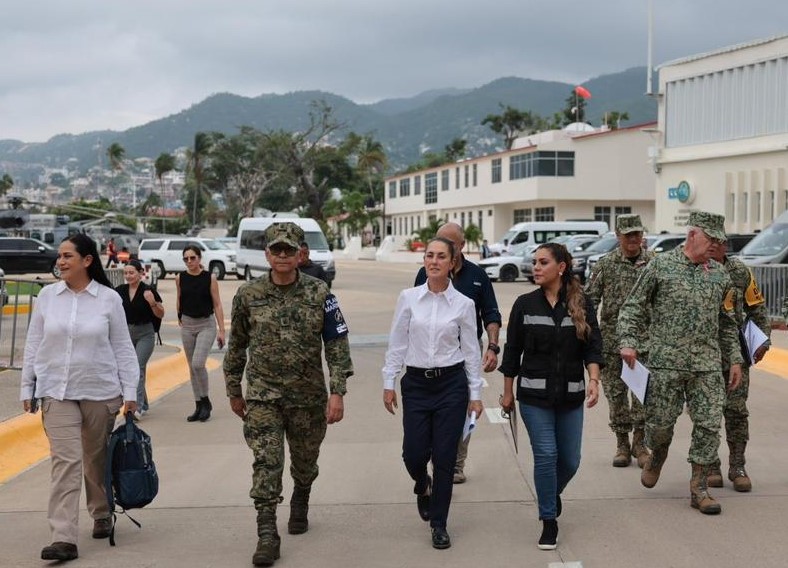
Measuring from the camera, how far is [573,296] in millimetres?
5891

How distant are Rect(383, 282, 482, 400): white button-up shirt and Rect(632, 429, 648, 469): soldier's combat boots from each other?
7.60 ft

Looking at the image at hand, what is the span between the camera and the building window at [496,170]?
229ft

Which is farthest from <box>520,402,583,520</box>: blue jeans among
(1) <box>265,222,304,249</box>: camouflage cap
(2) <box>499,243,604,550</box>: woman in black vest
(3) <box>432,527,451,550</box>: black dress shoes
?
(1) <box>265,222,304,249</box>: camouflage cap

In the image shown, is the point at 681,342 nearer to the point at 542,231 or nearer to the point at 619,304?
the point at 619,304

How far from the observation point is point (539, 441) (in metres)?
5.85

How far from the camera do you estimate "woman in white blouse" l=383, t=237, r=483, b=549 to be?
19.2 ft

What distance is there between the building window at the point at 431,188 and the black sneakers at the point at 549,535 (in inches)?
2995

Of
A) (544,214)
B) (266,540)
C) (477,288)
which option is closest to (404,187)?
(544,214)

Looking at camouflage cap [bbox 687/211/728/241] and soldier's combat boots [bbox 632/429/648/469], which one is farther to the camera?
soldier's combat boots [bbox 632/429/648/469]

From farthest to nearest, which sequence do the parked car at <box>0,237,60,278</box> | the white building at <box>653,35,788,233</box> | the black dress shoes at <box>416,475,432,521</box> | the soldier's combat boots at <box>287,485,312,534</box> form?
the white building at <box>653,35,788,233</box>
the parked car at <box>0,237,60,278</box>
the black dress shoes at <box>416,475,432,521</box>
the soldier's combat boots at <box>287,485,312,534</box>

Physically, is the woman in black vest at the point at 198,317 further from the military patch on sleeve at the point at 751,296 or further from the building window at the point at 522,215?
the building window at the point at 522,215

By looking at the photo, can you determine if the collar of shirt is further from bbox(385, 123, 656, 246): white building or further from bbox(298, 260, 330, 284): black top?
bbox(385, 123, 656, 246): white building

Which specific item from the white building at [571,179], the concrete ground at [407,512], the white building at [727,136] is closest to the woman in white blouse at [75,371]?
the concrete ground at [407,512]

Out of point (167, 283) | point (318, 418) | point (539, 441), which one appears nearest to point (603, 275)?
point (539, 441)
